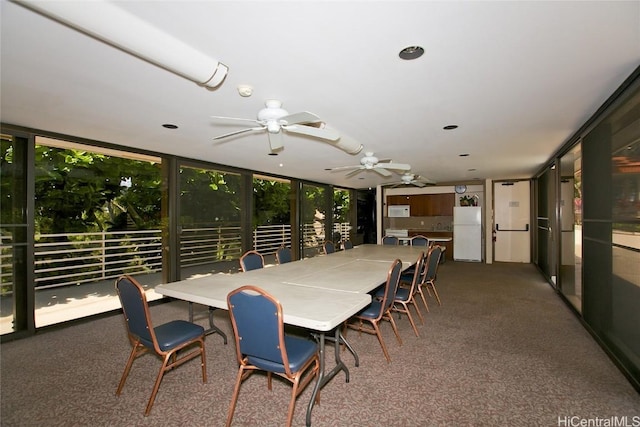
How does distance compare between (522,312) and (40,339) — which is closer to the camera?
(40,339)

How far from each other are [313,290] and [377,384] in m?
0.89

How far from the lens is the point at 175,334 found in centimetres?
226

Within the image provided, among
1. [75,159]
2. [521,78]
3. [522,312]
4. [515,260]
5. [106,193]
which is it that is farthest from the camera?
[515,260]

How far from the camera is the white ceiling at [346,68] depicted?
59.9 inches

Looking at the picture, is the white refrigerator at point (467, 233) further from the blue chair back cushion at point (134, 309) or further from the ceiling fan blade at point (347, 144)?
the blue chair back cushion at point (134, 309)

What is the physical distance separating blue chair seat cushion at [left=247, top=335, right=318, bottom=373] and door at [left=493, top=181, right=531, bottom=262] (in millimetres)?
8382

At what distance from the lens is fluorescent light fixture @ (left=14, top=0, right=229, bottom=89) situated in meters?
1.21

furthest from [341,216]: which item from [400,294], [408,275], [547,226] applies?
[400,294]

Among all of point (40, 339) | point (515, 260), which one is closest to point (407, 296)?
point (40, 339)

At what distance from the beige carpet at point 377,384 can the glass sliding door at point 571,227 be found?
78 centimetres

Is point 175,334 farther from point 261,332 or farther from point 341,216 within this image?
point 341,216

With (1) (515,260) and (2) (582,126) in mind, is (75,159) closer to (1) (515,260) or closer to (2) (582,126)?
(2) (582,126)

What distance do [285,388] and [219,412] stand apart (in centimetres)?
51

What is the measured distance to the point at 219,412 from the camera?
6.73 feet
